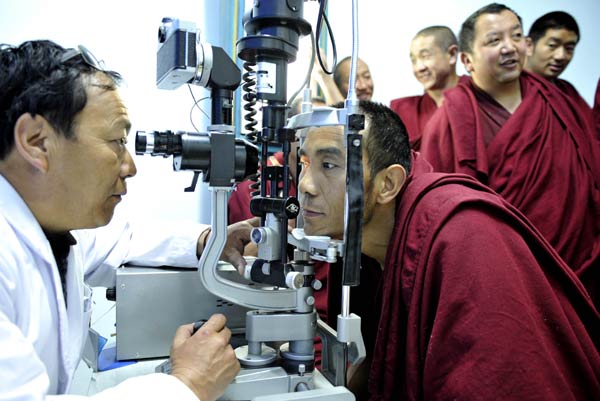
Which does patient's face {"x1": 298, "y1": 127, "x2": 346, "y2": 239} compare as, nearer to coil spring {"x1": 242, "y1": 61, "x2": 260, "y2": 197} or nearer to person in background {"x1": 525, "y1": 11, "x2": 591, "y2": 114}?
coil spring {"x1": 242, "y1": 61, "x2": 260, "y2": 197}

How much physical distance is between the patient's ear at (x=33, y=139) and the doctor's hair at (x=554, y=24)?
250cm

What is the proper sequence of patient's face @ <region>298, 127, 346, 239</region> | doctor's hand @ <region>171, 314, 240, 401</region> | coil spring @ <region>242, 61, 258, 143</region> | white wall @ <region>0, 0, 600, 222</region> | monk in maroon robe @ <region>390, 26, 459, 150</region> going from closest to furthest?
doctor's hand @ <region>171, 314, 240, 401</region> → coil spring @ <region>242, 61, 258, 143</region> → patient's face @ <region>298, 127, 346, 239</region> → white wall @ <region>0, 0, 600, 222</region> → monk in maroon robe @ <region>390, 26, 459, 150</region>

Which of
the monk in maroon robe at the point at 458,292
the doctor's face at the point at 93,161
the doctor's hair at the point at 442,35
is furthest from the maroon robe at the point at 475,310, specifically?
the doctor's hair at the point at 442,35

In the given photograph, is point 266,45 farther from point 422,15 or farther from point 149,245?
point 422,15

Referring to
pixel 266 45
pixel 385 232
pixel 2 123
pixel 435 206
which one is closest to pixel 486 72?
pixel 385 232

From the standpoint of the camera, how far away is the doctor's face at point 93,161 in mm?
807

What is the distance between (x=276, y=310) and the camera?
2.72 feet

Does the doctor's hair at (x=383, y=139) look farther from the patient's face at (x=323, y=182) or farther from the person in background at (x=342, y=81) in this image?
the person in background at (x=342, y=81)

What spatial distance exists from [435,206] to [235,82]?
42 cm

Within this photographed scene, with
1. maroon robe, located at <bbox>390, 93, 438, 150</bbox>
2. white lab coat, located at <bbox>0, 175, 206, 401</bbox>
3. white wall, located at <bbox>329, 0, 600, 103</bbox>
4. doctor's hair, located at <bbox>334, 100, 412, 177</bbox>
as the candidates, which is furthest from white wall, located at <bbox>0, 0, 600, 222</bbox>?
white lab coat, located at <bbox>0, 175, 206, 401</bbox>

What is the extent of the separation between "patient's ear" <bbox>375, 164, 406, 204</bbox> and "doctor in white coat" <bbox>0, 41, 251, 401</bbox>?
431 millimetres

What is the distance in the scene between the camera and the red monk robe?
1.82 metres

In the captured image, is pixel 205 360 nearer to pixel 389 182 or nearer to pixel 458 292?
pixel 458 292

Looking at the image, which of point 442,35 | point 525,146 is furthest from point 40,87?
point 442,35
